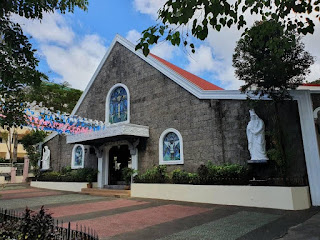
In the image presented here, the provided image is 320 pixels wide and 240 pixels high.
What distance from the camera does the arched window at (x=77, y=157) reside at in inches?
692

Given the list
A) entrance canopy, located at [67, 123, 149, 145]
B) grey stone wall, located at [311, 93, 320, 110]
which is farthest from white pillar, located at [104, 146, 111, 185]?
grey stone wall, located at [311, 93, 320, 110]

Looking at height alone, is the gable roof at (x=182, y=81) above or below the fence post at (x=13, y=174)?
above

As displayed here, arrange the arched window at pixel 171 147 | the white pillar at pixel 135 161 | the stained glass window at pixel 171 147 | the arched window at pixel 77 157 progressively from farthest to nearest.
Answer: the arched window at pixel 77 157 → the white pillar at pixel 135 161 → the stained glass window at pixel 171 147 → the arched window at pixel 171 147

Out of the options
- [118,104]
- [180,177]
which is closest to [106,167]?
[118,104]

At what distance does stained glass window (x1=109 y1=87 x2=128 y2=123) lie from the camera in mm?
15648

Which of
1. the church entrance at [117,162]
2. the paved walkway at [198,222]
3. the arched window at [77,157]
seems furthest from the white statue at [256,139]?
the arched window at [77,157]

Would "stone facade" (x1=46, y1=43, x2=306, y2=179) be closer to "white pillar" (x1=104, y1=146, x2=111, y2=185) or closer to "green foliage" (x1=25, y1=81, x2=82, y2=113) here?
"white pillar" (x1=104, y1=146, x2=111, y2=185)

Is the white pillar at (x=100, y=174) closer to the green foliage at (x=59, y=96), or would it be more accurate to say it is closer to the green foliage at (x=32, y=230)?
the green foliage at (x=32, y=230)

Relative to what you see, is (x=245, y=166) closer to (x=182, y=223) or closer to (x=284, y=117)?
(x=284, y=117)

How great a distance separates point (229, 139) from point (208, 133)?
3.38ft

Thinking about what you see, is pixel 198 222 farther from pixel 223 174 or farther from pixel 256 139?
pixel 256 139

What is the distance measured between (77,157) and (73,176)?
66.4 inches

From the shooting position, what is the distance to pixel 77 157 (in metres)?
17.9

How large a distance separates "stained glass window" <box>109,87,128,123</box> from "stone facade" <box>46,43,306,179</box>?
1.79 feet
